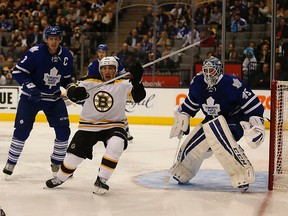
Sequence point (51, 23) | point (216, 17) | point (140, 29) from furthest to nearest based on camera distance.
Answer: point (51, 23) < point (140, 29) < point (216, 17)

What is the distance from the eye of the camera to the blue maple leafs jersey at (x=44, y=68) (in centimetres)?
488

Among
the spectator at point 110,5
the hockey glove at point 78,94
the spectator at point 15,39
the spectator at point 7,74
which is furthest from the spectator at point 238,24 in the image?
the hockey glove at point 78,94

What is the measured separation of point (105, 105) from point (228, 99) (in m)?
0.87

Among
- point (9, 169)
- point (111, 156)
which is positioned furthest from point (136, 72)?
point (9, 169)

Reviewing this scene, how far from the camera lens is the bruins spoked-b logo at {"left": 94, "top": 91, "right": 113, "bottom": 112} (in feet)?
14.7

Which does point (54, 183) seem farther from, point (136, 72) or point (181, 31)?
point (181, 31)

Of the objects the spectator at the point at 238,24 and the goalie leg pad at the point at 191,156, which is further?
the spectator at the point at 238,24

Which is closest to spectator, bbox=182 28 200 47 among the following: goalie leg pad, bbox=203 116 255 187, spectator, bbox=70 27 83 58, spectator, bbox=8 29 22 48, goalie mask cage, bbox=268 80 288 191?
spectator, bbox=70 27 83 58

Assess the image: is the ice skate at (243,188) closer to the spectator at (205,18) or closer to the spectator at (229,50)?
the spectator at (229,50)

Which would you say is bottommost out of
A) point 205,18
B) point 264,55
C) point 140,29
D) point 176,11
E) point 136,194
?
point 136,194

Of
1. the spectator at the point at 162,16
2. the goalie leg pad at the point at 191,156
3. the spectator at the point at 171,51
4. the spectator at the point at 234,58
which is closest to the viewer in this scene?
the goalie leg pad at the point at 191,156

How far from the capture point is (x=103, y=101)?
4.49 m

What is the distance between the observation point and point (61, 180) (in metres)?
4.55

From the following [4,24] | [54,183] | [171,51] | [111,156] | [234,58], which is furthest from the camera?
[4,24]
